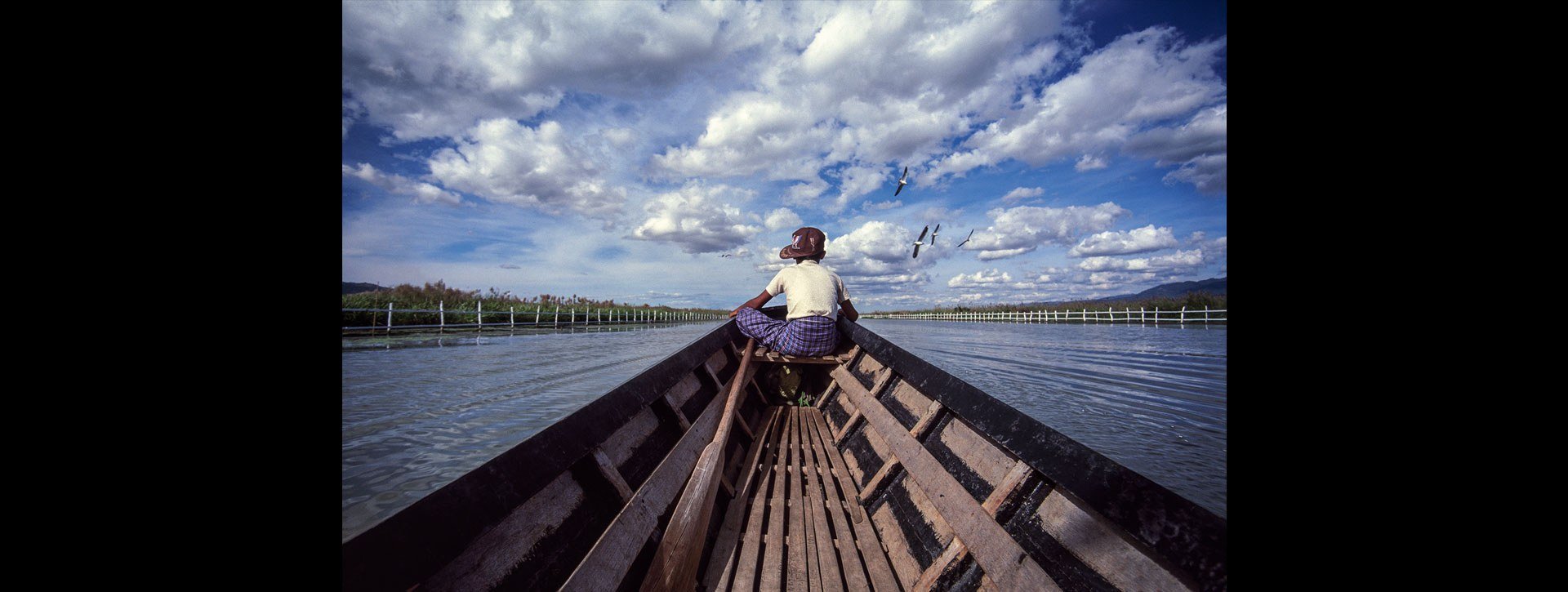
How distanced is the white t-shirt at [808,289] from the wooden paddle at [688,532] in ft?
6.48

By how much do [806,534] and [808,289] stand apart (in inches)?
88.6

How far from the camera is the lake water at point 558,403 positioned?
12.9 feet

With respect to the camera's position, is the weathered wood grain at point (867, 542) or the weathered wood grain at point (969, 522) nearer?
the weathered wood grain at point (969, 522)

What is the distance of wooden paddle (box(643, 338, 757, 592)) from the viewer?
69.6 inches

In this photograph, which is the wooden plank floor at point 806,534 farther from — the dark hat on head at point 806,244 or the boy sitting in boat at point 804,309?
the dark hat on head at point 806,244

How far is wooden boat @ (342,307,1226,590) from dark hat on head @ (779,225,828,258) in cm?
139

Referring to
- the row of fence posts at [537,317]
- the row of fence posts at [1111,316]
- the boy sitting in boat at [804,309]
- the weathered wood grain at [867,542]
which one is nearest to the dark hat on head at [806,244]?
the boy sitting in boat at [804,309]

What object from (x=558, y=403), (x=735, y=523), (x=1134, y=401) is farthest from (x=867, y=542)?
(x=1134, y=401)

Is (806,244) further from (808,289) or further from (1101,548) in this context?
(1101,548)

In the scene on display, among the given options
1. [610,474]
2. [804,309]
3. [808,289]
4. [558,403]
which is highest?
[808,289]

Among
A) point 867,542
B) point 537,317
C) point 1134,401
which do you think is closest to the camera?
point 867,542

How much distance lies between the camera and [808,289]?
4.45m
